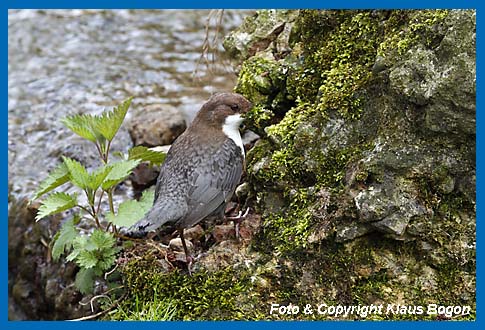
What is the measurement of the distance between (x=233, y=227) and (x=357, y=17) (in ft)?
4.27

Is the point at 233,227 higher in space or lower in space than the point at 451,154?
lower

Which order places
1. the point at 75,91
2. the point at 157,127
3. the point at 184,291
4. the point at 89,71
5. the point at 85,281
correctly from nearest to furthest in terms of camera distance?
the point at 184,291 < the point at 85,281 < the point at 157,127 < the point at 75,91 < the point at 89,71

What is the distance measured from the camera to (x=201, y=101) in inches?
227

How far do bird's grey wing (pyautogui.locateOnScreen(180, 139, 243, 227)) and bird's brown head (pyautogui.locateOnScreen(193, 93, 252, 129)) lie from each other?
Result: 0.15 meters

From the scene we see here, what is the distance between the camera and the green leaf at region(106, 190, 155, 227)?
11.0 ft

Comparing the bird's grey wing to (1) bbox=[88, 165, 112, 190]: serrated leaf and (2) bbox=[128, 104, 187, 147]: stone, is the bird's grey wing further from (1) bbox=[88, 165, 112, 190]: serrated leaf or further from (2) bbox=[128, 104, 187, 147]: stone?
(2) bbox=[128, 104, 187, 147]: stone

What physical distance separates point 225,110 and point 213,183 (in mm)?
474

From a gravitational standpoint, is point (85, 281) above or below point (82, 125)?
below

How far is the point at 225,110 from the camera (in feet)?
12.3

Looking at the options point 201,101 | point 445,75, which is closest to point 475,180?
point 445,75

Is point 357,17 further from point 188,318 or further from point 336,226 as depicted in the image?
point 188,318

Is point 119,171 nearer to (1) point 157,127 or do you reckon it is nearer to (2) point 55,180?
(2) point 55,180

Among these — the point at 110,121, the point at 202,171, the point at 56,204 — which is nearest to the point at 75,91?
the point at 110,121

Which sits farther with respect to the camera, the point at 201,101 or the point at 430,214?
the point at 201,101
